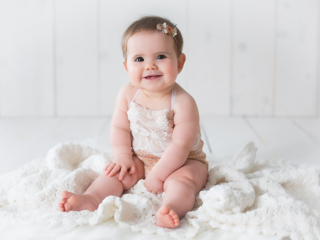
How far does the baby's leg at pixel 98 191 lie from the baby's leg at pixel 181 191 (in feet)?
0.40

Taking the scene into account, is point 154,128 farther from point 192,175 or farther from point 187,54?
point 187,54

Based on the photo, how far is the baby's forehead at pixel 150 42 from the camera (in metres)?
0.99

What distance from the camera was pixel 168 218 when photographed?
0.83m

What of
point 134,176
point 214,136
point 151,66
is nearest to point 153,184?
point 134,176

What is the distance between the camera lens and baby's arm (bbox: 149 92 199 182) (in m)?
1.01

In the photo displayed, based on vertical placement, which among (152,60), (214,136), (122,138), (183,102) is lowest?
(214,136)

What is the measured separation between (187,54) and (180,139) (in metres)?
1.30

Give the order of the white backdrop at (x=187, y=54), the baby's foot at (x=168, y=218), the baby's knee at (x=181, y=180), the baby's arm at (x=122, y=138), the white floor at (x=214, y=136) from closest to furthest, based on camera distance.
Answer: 1. the baby's foot at (x=168, y=218)
2. the baby's knee at (x=181, y=180)
3. the baby's arm at (x=122, y=138)
4. the white floor at (x=214, y=136)
5. the white backdrop at (x=187, y=54)

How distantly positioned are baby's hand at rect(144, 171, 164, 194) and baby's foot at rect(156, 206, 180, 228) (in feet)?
0.61

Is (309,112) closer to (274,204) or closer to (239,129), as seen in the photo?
(239,129)

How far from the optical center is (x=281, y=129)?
1.96m

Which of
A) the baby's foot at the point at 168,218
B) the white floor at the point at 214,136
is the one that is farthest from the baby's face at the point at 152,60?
the white floor at the point at 214,136

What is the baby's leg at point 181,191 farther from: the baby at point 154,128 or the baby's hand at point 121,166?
the baby's hand at point 121,166

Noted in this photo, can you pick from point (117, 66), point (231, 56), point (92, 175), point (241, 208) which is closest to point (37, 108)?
point (117, 66)
